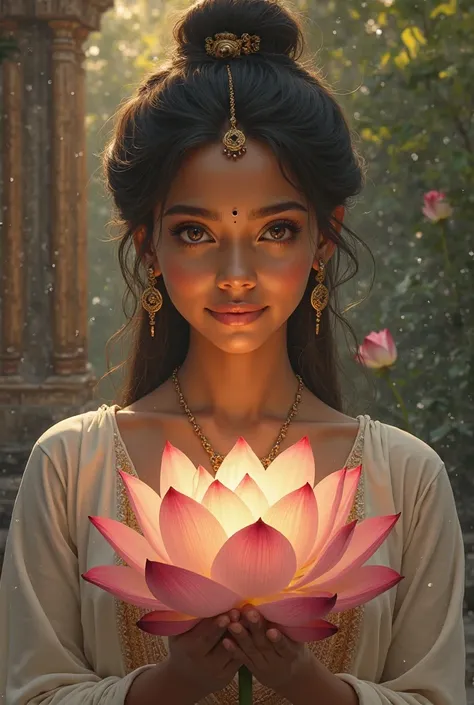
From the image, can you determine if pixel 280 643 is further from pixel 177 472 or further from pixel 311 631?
pixel 177 472

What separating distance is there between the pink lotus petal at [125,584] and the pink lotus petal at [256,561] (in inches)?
3.1

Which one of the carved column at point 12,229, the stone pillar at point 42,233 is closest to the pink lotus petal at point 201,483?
the stone pillar at point 42,233

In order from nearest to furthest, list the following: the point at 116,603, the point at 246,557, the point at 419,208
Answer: the point at 246,557 → the point at 116,603 → the point at 419,208

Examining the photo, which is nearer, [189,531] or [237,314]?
[189,531]

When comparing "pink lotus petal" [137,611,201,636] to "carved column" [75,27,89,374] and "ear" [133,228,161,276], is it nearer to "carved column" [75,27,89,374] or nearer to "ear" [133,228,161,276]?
"ear" [133,228,161,276]

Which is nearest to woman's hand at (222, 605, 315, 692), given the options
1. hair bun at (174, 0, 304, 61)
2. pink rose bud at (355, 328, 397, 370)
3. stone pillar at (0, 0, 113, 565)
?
hair bun at (174, 0, 304, 61)

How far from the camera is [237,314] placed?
1.84m

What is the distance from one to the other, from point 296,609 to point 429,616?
2.23 feet

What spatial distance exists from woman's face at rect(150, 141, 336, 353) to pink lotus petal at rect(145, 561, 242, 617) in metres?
0.60

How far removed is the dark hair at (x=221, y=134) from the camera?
1.91 metres

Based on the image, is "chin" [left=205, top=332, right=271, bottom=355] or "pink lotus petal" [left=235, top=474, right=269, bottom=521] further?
"chin" [left=205, top=332, right=271, bottom=355]

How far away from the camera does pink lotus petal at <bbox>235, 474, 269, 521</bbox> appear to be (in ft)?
4.46

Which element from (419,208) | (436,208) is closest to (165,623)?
(436,208)

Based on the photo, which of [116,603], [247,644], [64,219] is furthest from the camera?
[64,219]
